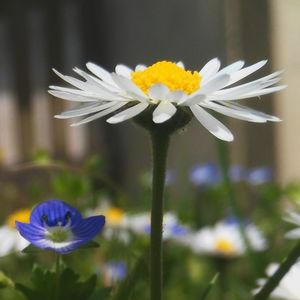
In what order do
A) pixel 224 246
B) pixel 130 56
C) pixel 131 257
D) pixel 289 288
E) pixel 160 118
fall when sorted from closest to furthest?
pixel 160 118 → pixel 289 288 → pixel 131 257 → pixel 224 246 → pixel 130 56

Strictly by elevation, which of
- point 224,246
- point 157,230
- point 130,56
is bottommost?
point 224,246

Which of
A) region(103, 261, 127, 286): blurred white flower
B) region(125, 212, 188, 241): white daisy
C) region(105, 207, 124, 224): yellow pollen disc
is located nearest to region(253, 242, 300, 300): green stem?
region(103, 261, 127, 286): blurred white flower

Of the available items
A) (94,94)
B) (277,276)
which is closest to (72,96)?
(94,94)

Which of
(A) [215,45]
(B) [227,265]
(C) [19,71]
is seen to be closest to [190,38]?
(A) [215,45]

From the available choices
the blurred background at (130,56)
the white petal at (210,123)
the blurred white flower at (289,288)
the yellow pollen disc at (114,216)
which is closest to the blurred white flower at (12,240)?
the yellow pollen disc at (114,216)

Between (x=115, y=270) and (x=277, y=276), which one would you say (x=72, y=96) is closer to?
(x=277, y=276)

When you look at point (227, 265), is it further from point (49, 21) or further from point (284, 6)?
point (49, 21)
